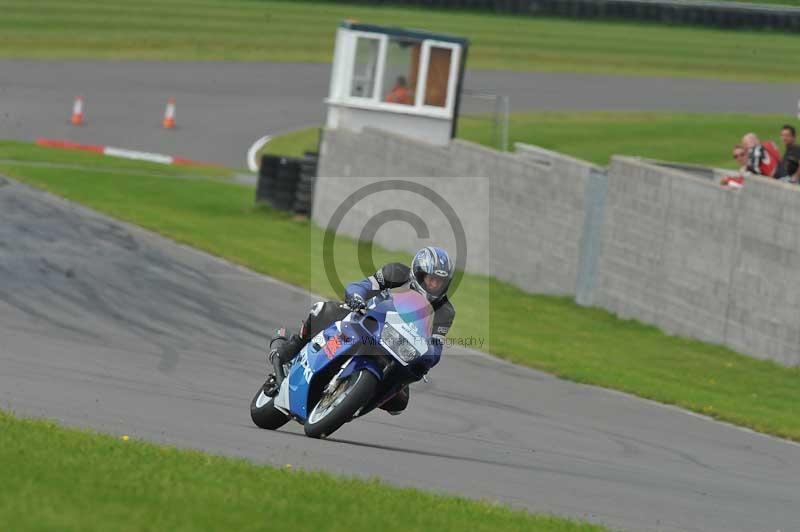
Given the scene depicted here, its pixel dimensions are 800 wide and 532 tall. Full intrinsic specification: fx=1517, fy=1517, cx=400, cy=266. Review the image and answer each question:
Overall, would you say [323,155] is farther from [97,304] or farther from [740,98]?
[740,98]

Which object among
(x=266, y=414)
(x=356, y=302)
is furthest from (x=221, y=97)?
(x=356, y=302)

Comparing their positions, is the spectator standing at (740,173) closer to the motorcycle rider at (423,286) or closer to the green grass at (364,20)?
the motorcycle rider at (423,286)

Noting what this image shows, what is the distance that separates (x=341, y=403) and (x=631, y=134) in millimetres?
29418

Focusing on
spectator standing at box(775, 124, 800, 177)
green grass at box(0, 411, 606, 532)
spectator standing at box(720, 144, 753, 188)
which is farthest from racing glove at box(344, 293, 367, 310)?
spectator standing at box(775, 124, 800, 177)

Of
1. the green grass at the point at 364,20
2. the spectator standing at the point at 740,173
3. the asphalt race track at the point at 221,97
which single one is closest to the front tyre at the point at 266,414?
the spectator standing at the point at 740,173

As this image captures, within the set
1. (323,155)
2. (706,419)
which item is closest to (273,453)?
(706,419)

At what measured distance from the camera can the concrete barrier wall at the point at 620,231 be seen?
1759cm

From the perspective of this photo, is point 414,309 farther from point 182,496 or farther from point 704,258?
point 704,258

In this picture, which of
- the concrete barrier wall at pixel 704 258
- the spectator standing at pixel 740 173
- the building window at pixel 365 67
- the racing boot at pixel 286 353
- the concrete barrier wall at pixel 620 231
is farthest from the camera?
the building window at pixel 365 67

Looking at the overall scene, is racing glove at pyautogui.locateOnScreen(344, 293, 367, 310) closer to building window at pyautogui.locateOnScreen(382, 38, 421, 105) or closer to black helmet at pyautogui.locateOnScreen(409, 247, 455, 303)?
black helmet at pyautogui.locateOnScreen(409, 247, 455, 303)

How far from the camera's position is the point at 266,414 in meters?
10.9

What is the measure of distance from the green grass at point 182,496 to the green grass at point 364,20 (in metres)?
40.3

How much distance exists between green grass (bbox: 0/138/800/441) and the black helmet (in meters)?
5.14

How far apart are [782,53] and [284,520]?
4804cm
